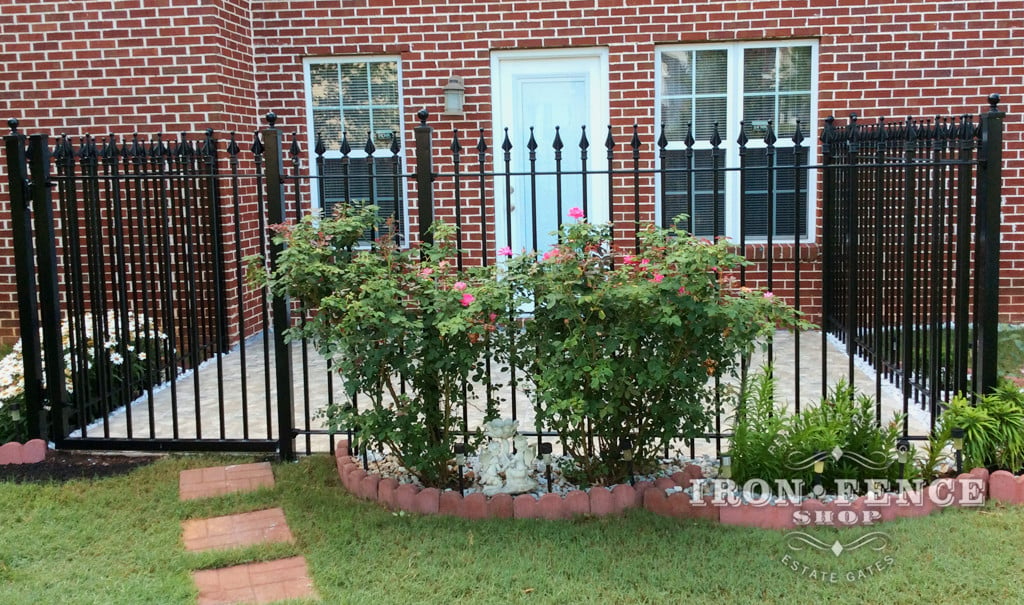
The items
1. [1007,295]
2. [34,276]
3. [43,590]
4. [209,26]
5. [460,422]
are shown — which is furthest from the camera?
[1007,295]

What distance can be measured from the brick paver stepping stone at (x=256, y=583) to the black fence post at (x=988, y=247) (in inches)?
126

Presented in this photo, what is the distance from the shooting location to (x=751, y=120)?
8.54 metres

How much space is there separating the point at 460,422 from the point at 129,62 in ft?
16.7

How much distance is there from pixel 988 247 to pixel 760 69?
435 centimetres

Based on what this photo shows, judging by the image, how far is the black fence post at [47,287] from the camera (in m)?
5.24

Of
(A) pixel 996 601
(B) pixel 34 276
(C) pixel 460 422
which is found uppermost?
(B) pixel 34 276

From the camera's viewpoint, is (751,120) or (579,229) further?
(751,120)

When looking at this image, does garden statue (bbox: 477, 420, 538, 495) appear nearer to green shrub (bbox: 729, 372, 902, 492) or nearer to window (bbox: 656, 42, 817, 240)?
green shrub (bbox: 729, 372, 902, 492)

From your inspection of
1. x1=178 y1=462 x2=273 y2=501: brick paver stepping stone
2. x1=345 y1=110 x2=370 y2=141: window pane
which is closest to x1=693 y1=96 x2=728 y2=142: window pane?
x1=345 y1=110 x2=370 y2=141: window pane

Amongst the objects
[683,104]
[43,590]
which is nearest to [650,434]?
[43,590]

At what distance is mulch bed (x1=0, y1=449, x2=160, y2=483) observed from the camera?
16.2 ft

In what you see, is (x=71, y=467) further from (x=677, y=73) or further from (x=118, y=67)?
(x=677, y=73)

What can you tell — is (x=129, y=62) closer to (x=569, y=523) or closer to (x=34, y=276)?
(x=34, y=276)

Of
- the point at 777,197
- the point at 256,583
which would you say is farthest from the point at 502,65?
the point at 256,583
